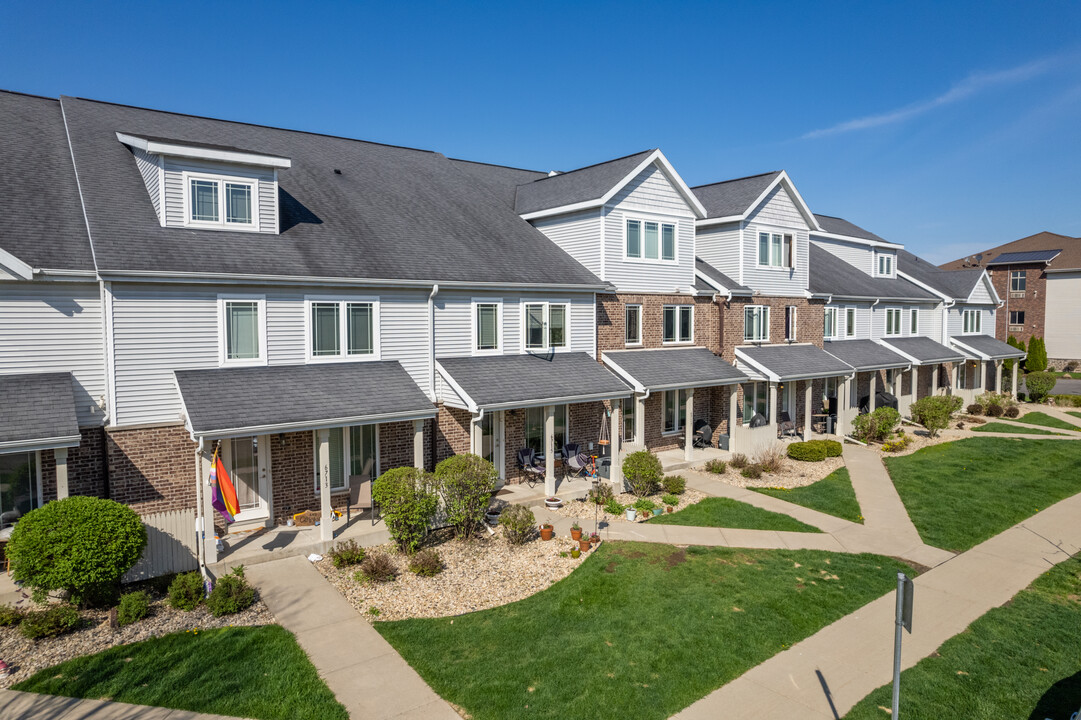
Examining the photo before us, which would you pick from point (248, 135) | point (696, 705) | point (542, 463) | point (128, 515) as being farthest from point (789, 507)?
point (248, 135)

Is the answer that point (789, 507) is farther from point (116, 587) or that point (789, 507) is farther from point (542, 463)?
point (116, 587)

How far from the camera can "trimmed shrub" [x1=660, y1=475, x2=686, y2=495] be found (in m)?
18.7

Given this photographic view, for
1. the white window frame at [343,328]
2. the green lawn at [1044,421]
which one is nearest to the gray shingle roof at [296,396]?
the white window frame at [343,328]

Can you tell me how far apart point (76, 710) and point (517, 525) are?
8.30 meters

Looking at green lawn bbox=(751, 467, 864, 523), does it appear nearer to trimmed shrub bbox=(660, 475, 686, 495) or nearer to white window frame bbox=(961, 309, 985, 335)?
trimmed shrub bbox=(660, 475, 686, 495)

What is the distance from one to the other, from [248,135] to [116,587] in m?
15.1

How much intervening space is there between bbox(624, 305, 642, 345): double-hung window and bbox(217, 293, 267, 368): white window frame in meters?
11.9

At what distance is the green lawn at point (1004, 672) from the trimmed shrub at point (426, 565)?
7.55 m

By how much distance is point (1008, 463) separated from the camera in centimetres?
2353

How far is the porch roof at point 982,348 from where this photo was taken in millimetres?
36719

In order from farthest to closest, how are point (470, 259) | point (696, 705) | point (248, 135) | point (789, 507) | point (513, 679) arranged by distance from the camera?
point (248, 135)
point (470, 259)
point (789, 507)
point (513, 679)
point (696, 705)

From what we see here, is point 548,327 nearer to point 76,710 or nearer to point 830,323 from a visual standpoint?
point 76,710

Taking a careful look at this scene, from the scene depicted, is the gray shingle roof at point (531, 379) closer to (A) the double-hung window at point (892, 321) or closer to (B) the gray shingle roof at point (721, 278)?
(B) the gray shingle roof at point (721, 278)

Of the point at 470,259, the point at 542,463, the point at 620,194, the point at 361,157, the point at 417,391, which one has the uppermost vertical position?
the point at 361,157
